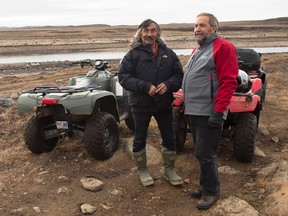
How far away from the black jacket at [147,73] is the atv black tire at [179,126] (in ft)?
4.09

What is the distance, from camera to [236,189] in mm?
4629

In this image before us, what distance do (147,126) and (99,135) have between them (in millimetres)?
863

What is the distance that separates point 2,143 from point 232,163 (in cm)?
376

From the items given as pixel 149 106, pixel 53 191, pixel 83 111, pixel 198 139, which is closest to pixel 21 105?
pixel 83 111

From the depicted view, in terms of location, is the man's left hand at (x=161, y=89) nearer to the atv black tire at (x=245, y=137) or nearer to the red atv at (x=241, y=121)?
the red atv at (x=241, y=121)

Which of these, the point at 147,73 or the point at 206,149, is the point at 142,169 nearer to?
the point at 206,149

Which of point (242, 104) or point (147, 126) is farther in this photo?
point (242, 104)

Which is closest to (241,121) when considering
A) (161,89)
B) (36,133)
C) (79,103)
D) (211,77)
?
(161,89)

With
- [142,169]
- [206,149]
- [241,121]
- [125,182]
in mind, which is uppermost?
[206,149]

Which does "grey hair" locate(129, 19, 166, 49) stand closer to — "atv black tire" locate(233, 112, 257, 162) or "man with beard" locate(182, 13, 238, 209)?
"man with beard" locate(182, 13, 238, 209)

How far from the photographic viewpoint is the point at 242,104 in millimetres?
5164

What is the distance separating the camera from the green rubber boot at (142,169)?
468 centimetres

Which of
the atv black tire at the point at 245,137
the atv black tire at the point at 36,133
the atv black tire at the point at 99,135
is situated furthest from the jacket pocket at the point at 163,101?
the atv black tire at the point at 36,133

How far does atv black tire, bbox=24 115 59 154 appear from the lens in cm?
552
